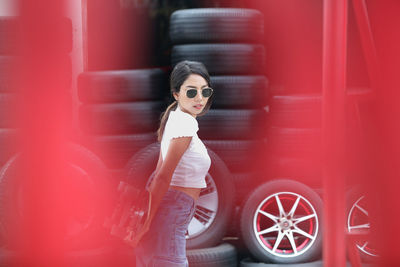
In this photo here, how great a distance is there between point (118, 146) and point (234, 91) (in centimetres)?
77

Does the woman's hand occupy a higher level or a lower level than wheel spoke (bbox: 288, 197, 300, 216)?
higher

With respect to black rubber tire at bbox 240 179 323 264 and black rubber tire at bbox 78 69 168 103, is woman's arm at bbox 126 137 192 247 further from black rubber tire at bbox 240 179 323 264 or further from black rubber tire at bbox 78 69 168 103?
black rubber tire at bbox 78 69 168 103

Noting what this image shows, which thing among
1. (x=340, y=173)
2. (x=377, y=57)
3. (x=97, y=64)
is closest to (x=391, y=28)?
(x=377, y=57)

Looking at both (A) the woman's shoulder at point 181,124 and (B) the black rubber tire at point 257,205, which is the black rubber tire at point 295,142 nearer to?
(B) the black rubber tire at point 257,205

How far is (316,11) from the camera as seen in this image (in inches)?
165

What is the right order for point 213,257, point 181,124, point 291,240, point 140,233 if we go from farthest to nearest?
point 291,240 → point 213,257 → point 181,124 → point 140,233

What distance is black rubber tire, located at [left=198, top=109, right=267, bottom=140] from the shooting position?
3396 millimetres

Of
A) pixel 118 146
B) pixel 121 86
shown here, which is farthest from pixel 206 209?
pixel 121 86

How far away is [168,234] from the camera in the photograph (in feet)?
4.79

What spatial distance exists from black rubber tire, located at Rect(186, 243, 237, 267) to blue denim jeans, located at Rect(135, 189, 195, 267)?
1.52 meters

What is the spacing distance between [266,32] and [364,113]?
3342 mm

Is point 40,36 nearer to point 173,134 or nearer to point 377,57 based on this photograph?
point 377,57

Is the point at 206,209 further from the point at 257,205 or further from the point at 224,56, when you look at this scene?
the point at 224,56

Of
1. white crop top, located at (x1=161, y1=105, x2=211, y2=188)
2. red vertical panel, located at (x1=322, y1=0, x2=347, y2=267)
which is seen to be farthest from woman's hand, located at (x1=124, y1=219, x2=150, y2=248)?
red vertical panel, located at (x1=322, y1=0, x2=347, y2=267)
